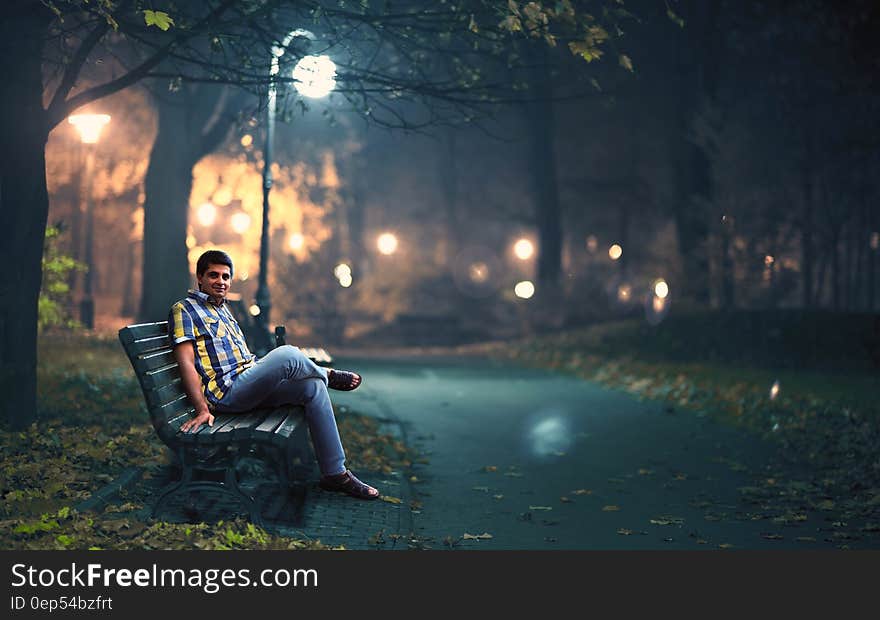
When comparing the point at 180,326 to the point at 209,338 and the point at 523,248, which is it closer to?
the point at 209,338

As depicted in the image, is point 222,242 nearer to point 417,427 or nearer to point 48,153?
point 48,153

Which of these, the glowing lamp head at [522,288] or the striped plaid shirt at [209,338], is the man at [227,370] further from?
the glowing lamp head at [522,288]

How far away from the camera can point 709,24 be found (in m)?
30.3

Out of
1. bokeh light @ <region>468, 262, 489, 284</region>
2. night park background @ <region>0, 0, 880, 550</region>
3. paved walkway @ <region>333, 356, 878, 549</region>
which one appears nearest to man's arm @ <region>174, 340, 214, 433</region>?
night park background @ <region>0, 0, 880, 550</region>

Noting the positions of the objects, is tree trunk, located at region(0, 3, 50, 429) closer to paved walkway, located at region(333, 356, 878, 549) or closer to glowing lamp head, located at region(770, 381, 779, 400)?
paved walkway, located at region(333, 356, 878, 549)

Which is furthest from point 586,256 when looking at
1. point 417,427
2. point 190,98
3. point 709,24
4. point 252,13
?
point 252,13

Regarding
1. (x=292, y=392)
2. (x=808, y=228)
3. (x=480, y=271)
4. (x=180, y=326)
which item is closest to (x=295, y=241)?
(x=808, y=228)

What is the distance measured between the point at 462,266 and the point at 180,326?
131 ft

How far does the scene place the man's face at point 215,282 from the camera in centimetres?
782

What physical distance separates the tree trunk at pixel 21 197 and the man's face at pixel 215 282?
10.1 ft

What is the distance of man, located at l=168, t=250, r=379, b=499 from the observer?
7648 mm

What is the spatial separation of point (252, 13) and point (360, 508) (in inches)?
147

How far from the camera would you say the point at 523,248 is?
74.8 metres

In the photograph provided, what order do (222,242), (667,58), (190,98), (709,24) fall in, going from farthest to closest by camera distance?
1. (222,242)
2. (667,58)
3. (709,24)
4. (190,98)
